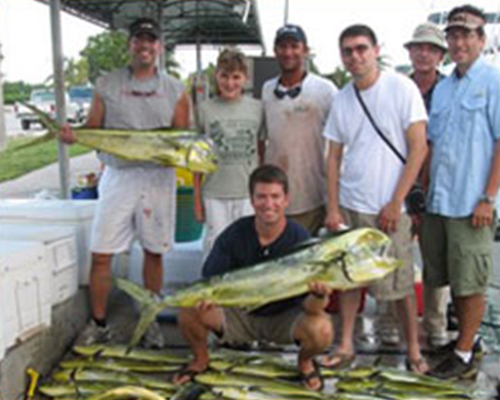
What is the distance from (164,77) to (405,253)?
1.92 metres

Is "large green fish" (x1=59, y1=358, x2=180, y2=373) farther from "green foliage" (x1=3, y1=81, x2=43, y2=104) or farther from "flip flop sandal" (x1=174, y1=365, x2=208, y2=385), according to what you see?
"green foliage" (x1=3, y1=81, x2=43, y2=104)

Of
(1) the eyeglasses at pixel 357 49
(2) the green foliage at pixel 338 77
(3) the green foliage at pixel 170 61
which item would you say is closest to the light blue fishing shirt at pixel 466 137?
(1) the eyeglasses at pixel 357 49

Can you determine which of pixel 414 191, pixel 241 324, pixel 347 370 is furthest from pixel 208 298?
pixel 414 191

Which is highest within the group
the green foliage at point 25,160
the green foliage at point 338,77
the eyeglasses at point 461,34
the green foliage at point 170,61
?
the green foliage at point 170,61

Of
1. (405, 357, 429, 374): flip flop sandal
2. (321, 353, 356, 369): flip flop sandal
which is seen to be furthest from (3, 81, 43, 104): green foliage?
(405, 357, 429, 374): flip flop sandal

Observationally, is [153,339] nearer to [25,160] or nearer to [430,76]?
[430,76]

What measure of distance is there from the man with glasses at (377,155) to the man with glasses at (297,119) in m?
0.22

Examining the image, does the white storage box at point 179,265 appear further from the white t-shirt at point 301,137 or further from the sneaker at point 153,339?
the white t-shirt at point 301,137

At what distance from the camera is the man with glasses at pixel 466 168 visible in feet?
12.1

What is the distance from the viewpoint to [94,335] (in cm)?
441

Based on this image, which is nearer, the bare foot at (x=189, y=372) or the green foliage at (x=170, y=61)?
the bare foot at (x=189, y=372)

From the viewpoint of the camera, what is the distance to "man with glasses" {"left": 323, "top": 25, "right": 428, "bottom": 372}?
12.2ft

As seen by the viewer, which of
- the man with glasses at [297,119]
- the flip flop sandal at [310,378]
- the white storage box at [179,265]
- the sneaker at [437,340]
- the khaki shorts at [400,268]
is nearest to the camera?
the flip flop sandal at [310,378]

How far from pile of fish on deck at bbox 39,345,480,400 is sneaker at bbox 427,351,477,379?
144 mm
